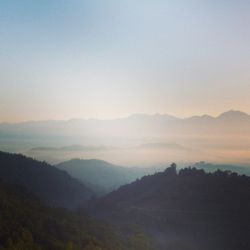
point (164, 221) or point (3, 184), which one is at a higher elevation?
point (3, 184)

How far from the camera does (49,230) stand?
396ft

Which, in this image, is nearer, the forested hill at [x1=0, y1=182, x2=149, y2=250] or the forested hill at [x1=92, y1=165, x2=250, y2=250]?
the forested hill at [x1=0, y1=182, x2=149, y2=250]

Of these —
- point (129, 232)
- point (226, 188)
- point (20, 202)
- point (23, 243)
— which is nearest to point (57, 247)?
point (23, 243)

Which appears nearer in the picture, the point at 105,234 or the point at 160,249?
the point at 105,234

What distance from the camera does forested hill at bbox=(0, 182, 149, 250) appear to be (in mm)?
107719

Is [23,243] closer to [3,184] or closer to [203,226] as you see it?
[3,184]

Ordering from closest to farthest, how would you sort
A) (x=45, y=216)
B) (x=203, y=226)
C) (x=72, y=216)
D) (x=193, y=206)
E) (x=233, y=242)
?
(x=45, y=216), (x=72, y=216), (x=233, y=242), (x=203, y=226), (x=193, y=206)

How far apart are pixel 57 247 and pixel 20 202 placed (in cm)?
2753

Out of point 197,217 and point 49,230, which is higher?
point 49,230

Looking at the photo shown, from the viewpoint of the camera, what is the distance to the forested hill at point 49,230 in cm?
10772

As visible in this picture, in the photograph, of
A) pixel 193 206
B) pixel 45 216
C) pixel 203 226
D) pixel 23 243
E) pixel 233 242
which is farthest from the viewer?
pixel 193 206

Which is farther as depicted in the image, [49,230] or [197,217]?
[197,217]

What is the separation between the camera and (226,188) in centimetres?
19738

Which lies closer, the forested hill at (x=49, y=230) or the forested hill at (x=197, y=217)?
the forested hill at (x=49, y=230)
